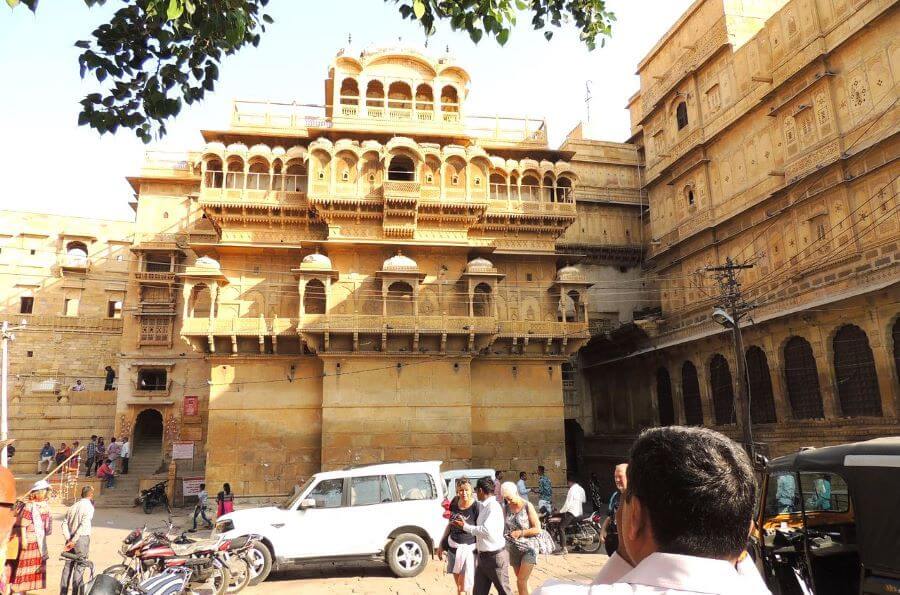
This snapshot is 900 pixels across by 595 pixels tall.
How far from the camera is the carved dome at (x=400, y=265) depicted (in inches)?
855

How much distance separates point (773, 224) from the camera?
23047 millimetres

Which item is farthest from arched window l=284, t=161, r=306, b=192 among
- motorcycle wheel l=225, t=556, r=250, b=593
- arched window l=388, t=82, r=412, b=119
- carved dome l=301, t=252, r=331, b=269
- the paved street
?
motorcycle wheel l=225, t=556, r=250, b=593

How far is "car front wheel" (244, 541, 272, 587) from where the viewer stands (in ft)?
32.8

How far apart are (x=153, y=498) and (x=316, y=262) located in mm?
10447

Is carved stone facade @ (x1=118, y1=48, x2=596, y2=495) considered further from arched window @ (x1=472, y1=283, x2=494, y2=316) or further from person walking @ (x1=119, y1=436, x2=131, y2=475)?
person walking @ (x1=119, y1=436, x2=131, y2=475)

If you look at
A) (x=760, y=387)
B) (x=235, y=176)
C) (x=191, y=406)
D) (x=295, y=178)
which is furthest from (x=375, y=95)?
(x=760, y=387)

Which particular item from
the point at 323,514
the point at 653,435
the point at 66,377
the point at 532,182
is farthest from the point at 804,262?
the point at 66,377

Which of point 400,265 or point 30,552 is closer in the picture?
point 30,552

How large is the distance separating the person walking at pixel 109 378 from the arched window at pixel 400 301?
2231cm

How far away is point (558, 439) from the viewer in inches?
887

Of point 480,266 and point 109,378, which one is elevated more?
point 480,266

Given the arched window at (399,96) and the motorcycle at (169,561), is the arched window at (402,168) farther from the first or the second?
the motorcycle at (169,561)

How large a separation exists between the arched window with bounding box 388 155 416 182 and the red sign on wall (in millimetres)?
14567

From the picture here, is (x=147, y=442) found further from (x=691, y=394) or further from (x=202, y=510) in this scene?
(x=691, y=394)
